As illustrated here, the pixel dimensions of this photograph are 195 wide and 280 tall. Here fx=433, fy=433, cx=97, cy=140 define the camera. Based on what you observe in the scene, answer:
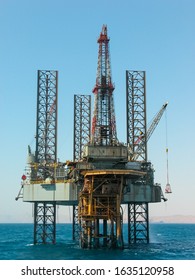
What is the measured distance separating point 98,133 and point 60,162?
4.60 metres

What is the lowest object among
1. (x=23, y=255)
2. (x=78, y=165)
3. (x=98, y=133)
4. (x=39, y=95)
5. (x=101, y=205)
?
(x=23, y=255)

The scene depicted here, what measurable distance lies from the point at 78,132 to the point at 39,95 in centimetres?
836

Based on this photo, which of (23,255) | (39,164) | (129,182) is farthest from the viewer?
(39,164)

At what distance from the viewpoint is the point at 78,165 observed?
37.1 metres

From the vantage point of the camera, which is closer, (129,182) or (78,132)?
(129,182)

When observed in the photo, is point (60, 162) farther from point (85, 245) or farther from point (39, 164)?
point (85, 245)

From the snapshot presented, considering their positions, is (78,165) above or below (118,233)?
above

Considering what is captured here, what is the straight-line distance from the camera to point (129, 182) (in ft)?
130
